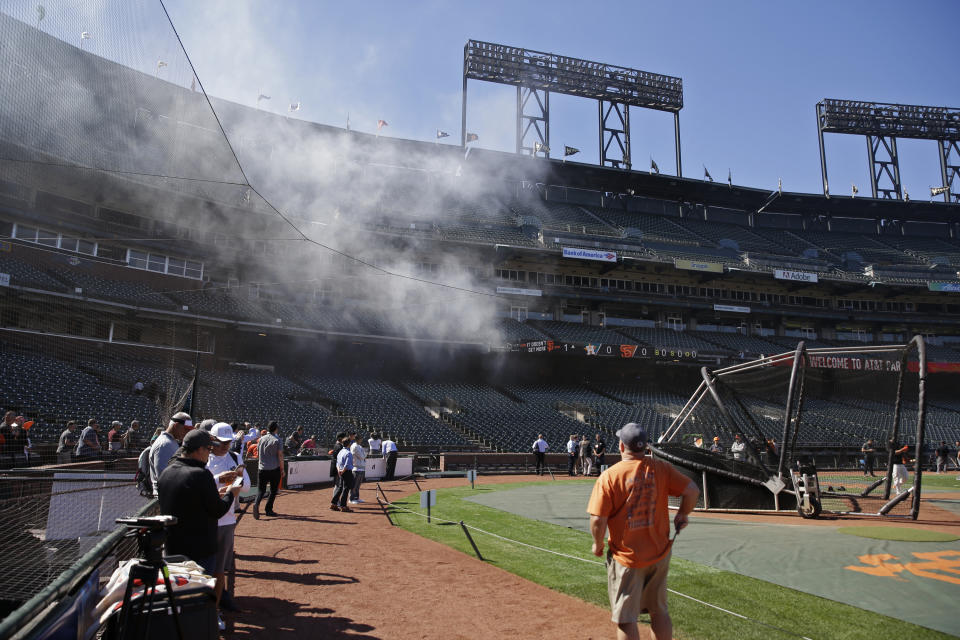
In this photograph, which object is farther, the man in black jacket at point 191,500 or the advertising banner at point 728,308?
the advertising banner at point 728,308

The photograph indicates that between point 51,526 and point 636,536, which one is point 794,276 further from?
point 51,526

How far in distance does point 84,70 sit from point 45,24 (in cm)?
95

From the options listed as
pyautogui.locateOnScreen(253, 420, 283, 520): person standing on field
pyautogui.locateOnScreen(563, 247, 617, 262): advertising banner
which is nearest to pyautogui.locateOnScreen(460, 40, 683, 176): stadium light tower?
pyautogui.locateOnScreen(563, 247, 617, 262): advertising banner

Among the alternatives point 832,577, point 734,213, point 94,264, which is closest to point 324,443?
point 94,264

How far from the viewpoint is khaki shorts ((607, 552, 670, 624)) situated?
337cm

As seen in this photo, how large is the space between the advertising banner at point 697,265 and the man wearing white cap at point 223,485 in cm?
3718

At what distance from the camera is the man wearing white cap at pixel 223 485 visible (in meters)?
4.50

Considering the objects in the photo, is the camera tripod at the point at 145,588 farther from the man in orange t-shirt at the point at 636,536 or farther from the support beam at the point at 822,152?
the support beam at the point at 822,152

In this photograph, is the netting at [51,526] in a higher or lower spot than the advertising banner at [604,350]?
lower

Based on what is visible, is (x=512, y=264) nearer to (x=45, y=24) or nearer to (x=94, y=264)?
(x=94, y=264)

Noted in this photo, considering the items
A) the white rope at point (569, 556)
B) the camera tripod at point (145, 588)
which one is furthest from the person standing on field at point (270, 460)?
the camera tripod at point (145, 588)

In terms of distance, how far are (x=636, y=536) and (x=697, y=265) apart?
1519 inches

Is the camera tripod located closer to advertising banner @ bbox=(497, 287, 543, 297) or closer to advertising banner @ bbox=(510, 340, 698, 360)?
advertising banner @ bbox=(510, 340, 698, 360)

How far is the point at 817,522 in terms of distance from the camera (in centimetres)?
955
